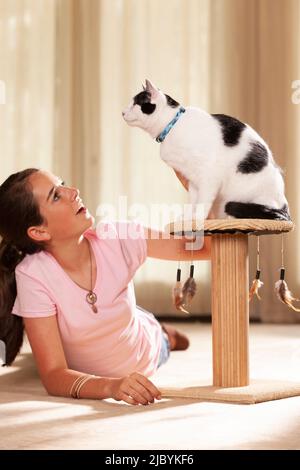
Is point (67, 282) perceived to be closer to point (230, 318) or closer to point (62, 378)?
point (62, 378)

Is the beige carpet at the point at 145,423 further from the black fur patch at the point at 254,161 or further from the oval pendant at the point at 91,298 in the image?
the black fur patch at the point at 254,161

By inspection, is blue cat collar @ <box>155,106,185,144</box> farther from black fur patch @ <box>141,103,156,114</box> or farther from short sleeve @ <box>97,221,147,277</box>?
short sleeve @ <box>97,221,147,277</box>

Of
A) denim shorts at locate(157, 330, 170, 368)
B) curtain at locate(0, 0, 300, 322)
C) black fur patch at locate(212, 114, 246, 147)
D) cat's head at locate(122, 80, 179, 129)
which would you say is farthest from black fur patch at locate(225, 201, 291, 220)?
curtain at locate(0, 0, 300, 322)

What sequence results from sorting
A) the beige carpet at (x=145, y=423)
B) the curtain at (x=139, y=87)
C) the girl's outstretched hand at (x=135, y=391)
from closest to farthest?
the beige carpet at (x=145, y=423), the girl's outstretched hand at (x=135, y=391), the curtain at (x=139, y=87)

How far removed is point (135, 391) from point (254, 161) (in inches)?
20.9

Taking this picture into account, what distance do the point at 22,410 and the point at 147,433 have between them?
14.0 inches

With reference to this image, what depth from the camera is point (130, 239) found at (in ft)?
6.31

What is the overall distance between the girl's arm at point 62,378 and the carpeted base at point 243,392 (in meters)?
0.11

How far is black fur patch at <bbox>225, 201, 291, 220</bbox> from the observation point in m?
1.61

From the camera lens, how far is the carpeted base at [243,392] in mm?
1574

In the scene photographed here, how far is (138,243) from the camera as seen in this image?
6.31 ft

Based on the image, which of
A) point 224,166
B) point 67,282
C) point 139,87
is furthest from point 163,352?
point 139,87

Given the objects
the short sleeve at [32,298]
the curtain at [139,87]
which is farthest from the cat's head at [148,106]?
the curtain at [139,87]
